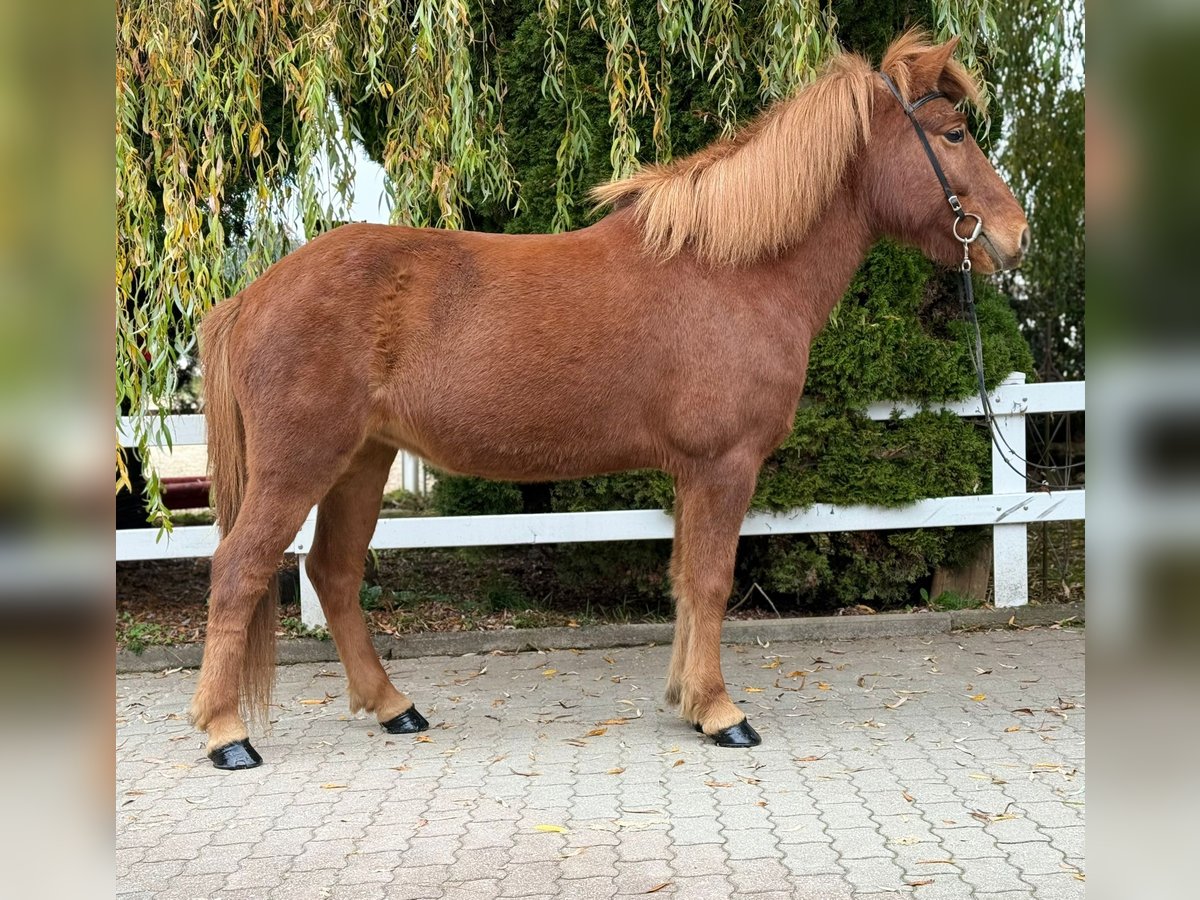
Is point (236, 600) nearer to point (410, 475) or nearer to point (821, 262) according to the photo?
point (821, 262)

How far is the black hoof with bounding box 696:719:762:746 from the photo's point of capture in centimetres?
396

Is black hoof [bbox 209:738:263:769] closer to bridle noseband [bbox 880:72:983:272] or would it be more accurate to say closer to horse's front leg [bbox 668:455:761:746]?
horse's front leg [bbox 668:455:761:746]

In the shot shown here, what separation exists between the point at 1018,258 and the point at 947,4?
4.86ft

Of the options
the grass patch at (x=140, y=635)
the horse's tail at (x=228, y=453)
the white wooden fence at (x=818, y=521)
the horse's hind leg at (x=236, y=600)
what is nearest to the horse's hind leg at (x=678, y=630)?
the white wooden fence at (x=818, y=521)

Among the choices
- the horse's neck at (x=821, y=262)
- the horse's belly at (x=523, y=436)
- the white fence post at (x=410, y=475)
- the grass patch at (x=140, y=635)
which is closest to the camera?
the horse's belly at (x=523, y=436)

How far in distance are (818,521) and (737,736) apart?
77.0 inches

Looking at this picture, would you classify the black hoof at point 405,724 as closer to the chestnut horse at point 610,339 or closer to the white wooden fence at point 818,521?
the chestnut horse at point 610,339

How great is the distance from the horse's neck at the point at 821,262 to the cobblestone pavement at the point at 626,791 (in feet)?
5.47

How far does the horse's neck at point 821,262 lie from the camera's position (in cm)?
412

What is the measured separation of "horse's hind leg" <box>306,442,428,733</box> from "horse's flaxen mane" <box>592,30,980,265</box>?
151cm
